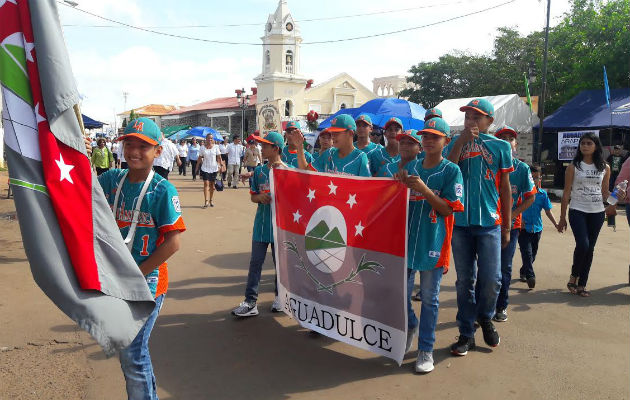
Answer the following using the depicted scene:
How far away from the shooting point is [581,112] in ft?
60.4

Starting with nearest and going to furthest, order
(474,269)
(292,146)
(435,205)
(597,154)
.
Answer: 1. (435,205)
2. (474,269)
3. (292,146)
4. (597,154)

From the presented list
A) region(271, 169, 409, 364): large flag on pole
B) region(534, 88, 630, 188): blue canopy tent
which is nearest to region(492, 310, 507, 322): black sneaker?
region(271, 169, 409, 364): large flag on pole

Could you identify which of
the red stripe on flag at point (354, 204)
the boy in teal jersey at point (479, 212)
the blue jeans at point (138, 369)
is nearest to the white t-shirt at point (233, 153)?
the red stripe on flag at point (354, 204)

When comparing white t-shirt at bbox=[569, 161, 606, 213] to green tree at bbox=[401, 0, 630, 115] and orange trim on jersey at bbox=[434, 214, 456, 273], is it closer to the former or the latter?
orange trim on jersey at bbox=[434, 214, 456, 273]

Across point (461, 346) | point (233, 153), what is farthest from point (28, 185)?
point (233, 153)

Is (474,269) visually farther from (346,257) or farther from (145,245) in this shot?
(145,245)

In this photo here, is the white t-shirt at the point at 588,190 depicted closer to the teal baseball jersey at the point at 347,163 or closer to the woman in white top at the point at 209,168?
the teal baseball jersey at the point at 347,163

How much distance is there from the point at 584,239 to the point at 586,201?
0.45 meters

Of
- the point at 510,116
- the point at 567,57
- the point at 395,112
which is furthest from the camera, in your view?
the point at 567,57

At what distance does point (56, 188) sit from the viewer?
2166mm

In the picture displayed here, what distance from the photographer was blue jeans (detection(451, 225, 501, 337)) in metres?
4.35

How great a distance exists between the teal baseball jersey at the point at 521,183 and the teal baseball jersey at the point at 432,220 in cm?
170

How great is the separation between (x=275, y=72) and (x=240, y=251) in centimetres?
4891

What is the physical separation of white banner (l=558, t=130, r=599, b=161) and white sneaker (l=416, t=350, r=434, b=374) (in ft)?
51.5
